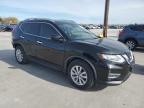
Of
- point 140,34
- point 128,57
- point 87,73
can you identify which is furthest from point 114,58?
point 140,34

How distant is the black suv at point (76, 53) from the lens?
5.37m

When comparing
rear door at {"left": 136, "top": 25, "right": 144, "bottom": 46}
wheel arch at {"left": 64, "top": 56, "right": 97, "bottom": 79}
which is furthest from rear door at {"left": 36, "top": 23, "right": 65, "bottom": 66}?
rear door at {"left": 136, "top": 25, "right": 144, "bottom": 46}

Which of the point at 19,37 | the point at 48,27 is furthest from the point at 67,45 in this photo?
the point at 19,37

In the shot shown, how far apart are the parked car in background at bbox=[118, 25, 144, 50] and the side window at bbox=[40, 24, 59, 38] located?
764cm

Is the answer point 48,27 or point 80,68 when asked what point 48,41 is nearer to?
point 48,27

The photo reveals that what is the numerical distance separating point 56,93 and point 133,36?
917 centimetres

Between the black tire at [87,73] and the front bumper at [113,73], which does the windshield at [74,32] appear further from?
the front bumper at [113,73]

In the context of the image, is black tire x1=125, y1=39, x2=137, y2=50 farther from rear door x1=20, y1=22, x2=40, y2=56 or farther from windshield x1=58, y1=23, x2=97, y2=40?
rear door x1=20, y1=22, x2=40, y2=56

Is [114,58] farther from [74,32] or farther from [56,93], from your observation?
[74,32]

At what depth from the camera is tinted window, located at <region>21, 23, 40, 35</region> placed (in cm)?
746

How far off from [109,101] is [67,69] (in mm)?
1600

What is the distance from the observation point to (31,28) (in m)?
7.78

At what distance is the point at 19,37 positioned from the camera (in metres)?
8.26

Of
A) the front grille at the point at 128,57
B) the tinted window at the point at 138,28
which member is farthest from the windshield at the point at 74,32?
the tinted window at the point at 138,28
